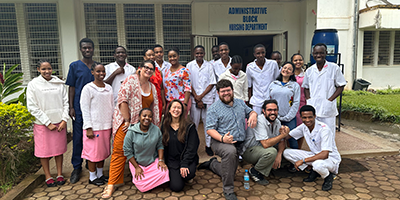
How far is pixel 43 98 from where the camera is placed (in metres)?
3.29

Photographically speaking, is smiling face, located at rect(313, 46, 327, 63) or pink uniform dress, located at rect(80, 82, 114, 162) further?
smiling face, located at rect(313, 46, 327, 63)

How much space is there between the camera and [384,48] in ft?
33.0

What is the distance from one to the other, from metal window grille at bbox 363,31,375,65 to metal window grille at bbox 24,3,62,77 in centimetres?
1005

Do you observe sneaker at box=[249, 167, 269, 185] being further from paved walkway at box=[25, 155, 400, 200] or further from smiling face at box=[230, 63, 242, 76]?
smiling face at box=[230, 63, 242, 76]

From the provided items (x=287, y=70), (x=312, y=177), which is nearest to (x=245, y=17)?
(x=287, y=70)

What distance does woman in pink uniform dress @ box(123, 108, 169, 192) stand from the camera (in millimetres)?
3109

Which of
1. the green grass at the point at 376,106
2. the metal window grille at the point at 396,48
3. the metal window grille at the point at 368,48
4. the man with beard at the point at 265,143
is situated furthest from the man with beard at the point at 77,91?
the metal window grille at the point at 396,48

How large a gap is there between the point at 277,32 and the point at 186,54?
2.78m

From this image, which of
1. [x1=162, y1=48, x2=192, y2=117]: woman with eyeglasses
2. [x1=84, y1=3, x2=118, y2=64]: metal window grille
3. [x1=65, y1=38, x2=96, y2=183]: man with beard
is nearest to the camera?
[x1=65, y1=38, x2=96, y2=183]: man with beard

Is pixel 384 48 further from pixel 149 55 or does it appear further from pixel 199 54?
pixel 149 55

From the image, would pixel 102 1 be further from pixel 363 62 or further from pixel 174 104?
pixel 363 62

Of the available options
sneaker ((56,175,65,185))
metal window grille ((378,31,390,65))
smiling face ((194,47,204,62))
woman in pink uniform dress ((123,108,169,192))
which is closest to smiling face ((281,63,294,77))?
smiling face ((194,47,204,62))

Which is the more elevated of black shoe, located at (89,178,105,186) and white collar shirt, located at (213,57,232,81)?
white collar shirt, located at (213,57,232,81)

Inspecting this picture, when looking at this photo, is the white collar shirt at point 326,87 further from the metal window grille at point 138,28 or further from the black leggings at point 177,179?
the metal window grille at point 138,28
